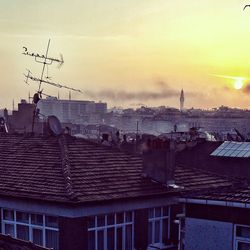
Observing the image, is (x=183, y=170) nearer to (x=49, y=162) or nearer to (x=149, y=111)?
(x=49, y=162)

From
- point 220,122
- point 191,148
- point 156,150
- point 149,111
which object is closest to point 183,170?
point 156,150

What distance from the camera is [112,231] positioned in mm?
17641

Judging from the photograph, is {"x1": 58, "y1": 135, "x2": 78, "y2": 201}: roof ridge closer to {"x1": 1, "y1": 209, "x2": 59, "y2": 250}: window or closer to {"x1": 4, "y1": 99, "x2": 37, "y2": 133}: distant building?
{"x1": 1, "y1": 209, "x2": 59, "y2": 250}: window

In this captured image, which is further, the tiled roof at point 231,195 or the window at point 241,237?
the tiled roof at point 231,195

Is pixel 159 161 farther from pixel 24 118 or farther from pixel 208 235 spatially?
pixel 24 118

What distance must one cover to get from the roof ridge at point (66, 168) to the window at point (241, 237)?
15.7 ft

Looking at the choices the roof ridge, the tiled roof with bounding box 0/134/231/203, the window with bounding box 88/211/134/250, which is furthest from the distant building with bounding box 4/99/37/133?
the window with bounding box 88/211/134/250

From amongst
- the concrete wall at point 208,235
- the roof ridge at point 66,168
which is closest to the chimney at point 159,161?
the roof ridge at point 66,168

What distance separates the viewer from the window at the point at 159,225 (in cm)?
1884

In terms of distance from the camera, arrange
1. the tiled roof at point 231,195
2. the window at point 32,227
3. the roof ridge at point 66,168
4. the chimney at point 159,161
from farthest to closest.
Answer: the chimney at point 159,161, the window at point 32,227, the roof ridge at point 66,168, the tiled roof at point 231,195

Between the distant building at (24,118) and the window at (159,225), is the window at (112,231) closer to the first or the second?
the window at (159,225)

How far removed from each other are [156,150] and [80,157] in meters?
2.99

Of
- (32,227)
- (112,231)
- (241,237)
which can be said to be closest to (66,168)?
(32,227)

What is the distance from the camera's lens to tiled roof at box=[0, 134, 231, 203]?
17.5m
